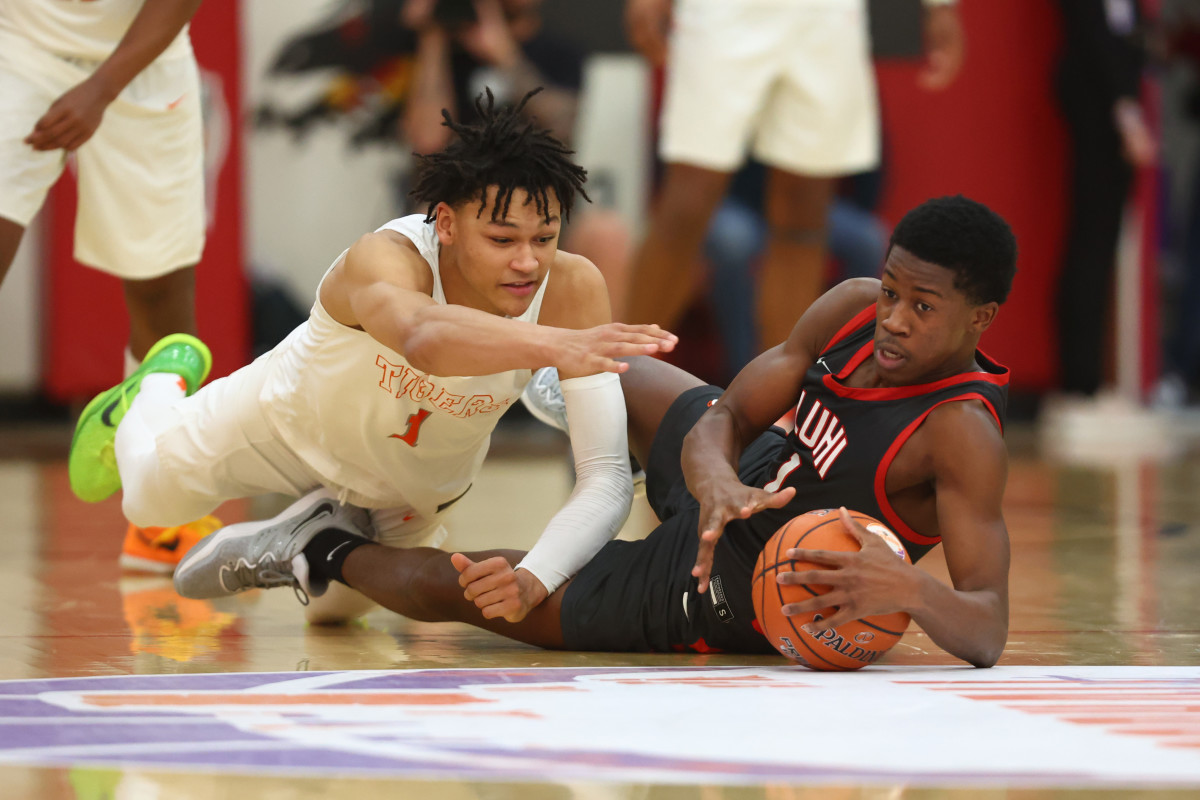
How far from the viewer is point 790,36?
5684 millimetres

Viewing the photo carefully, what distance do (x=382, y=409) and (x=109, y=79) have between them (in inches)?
55.3

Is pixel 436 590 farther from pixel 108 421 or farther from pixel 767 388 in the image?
pixel 108 421

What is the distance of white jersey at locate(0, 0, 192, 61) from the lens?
3.91 m

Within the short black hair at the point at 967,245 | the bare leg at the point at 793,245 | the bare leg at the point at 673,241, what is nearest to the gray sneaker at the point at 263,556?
the short black hair at the point at 967,245

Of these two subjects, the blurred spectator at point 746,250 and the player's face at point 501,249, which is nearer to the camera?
the player's face at point 501,249

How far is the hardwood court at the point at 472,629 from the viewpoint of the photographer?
189 centimetres

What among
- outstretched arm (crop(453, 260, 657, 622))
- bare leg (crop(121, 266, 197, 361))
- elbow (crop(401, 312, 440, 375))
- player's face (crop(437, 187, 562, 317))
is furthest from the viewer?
bare leg (crop(121, 266, 197, 361))

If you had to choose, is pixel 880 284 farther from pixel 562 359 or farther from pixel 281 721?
pixel 281 721

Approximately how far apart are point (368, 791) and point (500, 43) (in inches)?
259

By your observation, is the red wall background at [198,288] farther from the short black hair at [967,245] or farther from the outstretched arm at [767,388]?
the short black hair at [967,245]

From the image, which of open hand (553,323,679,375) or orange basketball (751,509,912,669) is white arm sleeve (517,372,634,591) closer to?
orange basketball (751,509,912,669)

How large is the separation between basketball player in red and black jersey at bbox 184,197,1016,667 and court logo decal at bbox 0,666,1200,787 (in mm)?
211

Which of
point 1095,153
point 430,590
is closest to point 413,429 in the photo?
point 430,590

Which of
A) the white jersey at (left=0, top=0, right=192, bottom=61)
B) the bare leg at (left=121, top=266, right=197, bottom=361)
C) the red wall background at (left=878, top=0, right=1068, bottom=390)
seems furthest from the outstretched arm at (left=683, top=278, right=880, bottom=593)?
the red wall background at (left=878, top=0, right=1068, bottom=390)
